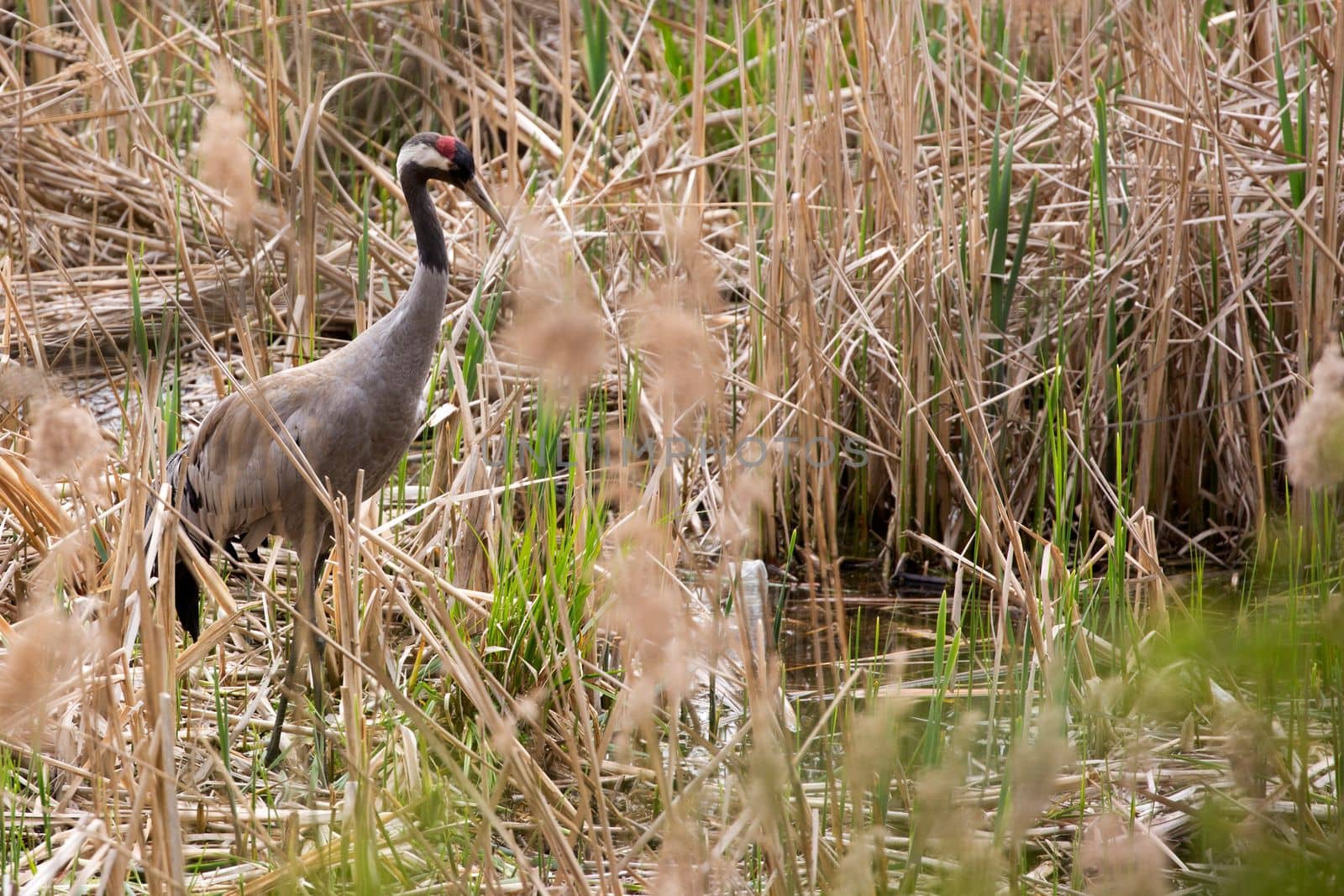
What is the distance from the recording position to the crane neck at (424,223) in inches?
119

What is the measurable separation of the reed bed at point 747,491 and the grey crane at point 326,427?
0.13m

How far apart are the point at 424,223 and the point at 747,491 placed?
1.64 m

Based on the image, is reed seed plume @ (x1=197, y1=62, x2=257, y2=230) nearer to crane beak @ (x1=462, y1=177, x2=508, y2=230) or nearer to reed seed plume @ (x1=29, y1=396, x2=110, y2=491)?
reed seed plume @ (x1=29, y1=396, x2=110, y2=491)

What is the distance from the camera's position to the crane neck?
3.01 metres

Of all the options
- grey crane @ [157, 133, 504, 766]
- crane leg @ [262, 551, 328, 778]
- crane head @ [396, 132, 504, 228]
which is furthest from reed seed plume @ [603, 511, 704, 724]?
crane head @ [396, 132, 504, 228]

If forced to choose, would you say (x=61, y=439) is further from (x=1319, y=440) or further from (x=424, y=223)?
(x=424, y=223)

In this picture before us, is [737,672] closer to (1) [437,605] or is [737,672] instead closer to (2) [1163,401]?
(1) [437,605]

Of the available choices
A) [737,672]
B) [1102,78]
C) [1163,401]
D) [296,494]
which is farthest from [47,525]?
[1102,78]

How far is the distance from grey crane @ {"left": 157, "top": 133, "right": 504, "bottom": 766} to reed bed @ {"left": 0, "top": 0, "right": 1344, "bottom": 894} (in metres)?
0.13

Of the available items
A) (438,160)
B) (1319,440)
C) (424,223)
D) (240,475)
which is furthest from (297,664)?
(1319,440)

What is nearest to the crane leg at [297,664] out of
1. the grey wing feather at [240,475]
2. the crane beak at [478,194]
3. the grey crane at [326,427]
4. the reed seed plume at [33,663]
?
the grey crane at [326,427]

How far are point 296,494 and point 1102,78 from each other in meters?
2.62

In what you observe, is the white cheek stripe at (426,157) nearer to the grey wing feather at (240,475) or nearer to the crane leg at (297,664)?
the grey wing feather at (240,475)

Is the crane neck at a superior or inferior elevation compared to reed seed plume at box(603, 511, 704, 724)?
superior
